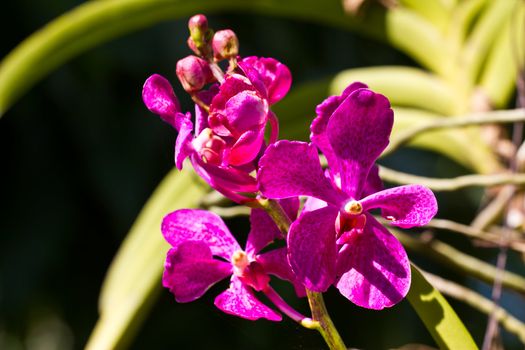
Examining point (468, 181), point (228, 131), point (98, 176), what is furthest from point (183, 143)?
point (98, 176)

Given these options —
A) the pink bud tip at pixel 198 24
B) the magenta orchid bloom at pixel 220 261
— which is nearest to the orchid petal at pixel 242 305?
the magenta orchid bloom at pixel 220 261

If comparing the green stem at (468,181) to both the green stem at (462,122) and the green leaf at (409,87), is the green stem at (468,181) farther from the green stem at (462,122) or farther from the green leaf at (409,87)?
the green leaf at (409,87)

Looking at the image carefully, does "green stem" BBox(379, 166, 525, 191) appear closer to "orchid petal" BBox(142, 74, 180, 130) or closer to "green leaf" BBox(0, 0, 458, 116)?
"orchid petal" BBox(142, 74, 180, 130)

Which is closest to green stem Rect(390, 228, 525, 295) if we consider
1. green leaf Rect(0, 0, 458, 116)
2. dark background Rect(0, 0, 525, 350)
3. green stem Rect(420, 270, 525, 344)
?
green stem Rect(420, 270, 525, 344)

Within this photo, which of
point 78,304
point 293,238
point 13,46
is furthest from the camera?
point 78,304

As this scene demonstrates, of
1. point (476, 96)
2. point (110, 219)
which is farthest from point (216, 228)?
point (110, 219)

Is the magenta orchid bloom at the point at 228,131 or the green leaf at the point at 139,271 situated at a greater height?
the magenta orchid bloom at the point at 228,131

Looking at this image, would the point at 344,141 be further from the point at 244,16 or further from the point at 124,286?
the point at 244,16
